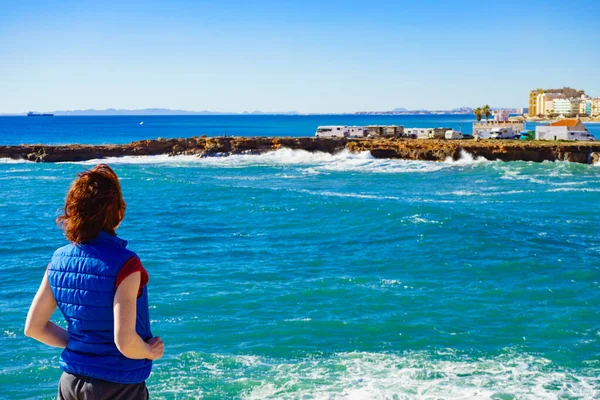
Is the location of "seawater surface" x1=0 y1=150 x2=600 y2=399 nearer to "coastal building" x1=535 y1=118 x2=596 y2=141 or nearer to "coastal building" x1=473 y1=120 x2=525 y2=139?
"coastal building" x1=535 y1=118 x2=596 y2=141

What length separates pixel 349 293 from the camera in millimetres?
15008

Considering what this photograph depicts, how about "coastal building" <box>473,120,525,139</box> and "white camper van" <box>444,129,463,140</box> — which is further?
"coastal building" <box>473,120,525,139</box>

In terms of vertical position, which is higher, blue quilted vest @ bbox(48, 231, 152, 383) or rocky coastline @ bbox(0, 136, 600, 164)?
blue quilted vest @ bbox(48, 231, 152, 383)

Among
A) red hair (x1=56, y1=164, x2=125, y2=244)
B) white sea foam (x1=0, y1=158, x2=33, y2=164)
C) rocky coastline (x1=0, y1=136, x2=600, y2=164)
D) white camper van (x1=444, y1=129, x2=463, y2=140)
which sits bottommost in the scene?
white sea foam (x1=0, y1=158, x2=33, y2=164)

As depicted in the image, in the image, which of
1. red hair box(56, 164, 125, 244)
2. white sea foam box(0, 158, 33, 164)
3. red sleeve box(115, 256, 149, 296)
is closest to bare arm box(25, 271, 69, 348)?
red hair box(56, 164, 125, 244)

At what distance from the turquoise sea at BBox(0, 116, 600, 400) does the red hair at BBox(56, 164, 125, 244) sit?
7.07 meters

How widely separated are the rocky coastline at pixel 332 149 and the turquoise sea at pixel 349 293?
20582mm

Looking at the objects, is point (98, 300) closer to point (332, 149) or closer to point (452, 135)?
point (332, 149)

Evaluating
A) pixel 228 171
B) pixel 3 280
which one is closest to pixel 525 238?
pixel 3 280

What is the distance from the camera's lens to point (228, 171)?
4766 cm

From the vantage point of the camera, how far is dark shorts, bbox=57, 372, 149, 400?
324 centimetres

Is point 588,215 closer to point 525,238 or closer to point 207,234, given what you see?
point 525,238

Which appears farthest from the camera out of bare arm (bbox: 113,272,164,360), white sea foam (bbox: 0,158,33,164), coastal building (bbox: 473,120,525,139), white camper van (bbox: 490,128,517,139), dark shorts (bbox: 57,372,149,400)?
coastal building (bbox: 473,120,525,139)

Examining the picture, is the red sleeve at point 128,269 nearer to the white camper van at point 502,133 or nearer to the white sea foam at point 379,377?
the white sea foam at point 379,377
